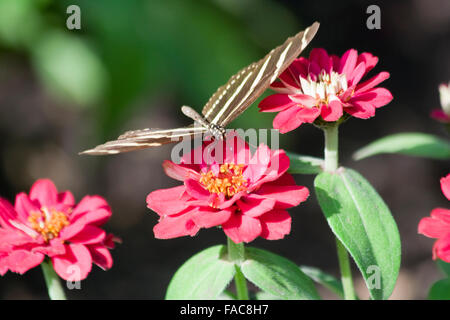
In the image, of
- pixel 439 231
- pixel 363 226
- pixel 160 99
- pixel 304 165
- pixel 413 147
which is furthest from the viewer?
pixel 160 99

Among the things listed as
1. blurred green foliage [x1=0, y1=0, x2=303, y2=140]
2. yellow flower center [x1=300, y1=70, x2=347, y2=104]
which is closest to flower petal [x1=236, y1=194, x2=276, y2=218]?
yellow flower center [x1=300, y1=70, x2=347, y2=104]

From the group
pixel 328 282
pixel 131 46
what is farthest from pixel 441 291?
pixel 131 46

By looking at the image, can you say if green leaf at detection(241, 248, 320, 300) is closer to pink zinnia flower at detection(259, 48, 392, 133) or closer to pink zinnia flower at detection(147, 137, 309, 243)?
pink zinnia flower at detection(147, 137, 309, 243)

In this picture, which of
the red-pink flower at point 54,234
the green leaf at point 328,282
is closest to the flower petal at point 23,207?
the red-pink flower at point 54,234

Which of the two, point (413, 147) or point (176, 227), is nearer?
point (176, 227)

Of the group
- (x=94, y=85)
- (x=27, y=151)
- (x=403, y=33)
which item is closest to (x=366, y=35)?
(x=403, y=33)

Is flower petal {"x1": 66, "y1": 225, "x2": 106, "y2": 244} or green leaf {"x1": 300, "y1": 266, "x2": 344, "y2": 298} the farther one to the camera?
green leaf {"x1": 300, "y1": 266, "x2": 344, "y2": 298}

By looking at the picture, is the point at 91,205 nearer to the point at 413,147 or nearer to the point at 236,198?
the point at 236,198
